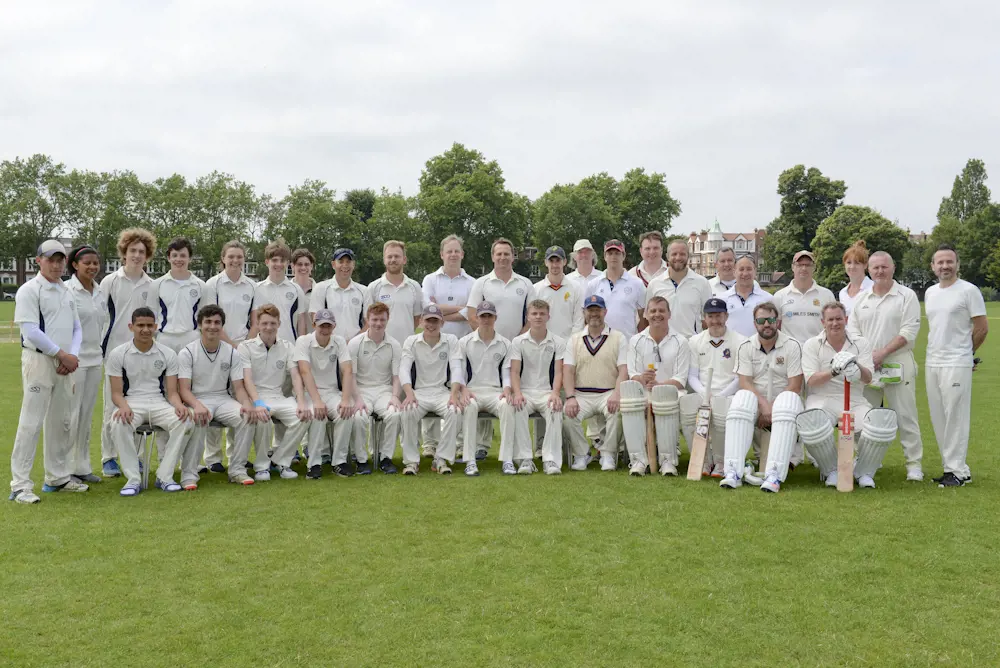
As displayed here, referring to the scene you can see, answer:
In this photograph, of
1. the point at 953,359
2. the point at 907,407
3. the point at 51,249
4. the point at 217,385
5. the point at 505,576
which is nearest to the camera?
the point at 505,576

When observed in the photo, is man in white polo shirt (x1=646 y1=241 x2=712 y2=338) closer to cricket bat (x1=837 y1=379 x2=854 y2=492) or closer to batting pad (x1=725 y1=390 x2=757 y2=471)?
batting pad (x1=725 y1=390 x2=757 y2=471)

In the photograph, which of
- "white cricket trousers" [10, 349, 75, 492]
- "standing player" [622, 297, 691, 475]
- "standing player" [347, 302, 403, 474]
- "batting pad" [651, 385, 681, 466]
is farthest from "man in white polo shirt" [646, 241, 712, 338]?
"white cricket trousers" [10, 349, 75, 492]

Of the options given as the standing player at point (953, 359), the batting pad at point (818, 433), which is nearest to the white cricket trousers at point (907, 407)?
the standing player at point (953, 359)

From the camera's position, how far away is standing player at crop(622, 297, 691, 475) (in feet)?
21.9

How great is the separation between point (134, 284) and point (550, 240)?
158 feet

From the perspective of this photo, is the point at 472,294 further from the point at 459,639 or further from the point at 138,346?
the point at 459,639

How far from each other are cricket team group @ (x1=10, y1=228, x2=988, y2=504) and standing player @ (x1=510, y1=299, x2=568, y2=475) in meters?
0.02

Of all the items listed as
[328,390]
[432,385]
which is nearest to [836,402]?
[432,385]

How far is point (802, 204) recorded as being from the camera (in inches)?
2308

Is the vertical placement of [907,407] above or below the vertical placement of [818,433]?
above

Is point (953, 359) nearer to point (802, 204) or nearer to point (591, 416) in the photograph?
point (591, 416)

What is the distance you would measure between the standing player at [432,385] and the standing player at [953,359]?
3.85 m

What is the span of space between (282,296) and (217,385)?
127 cm

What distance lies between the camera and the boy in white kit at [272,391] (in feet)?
21.6
